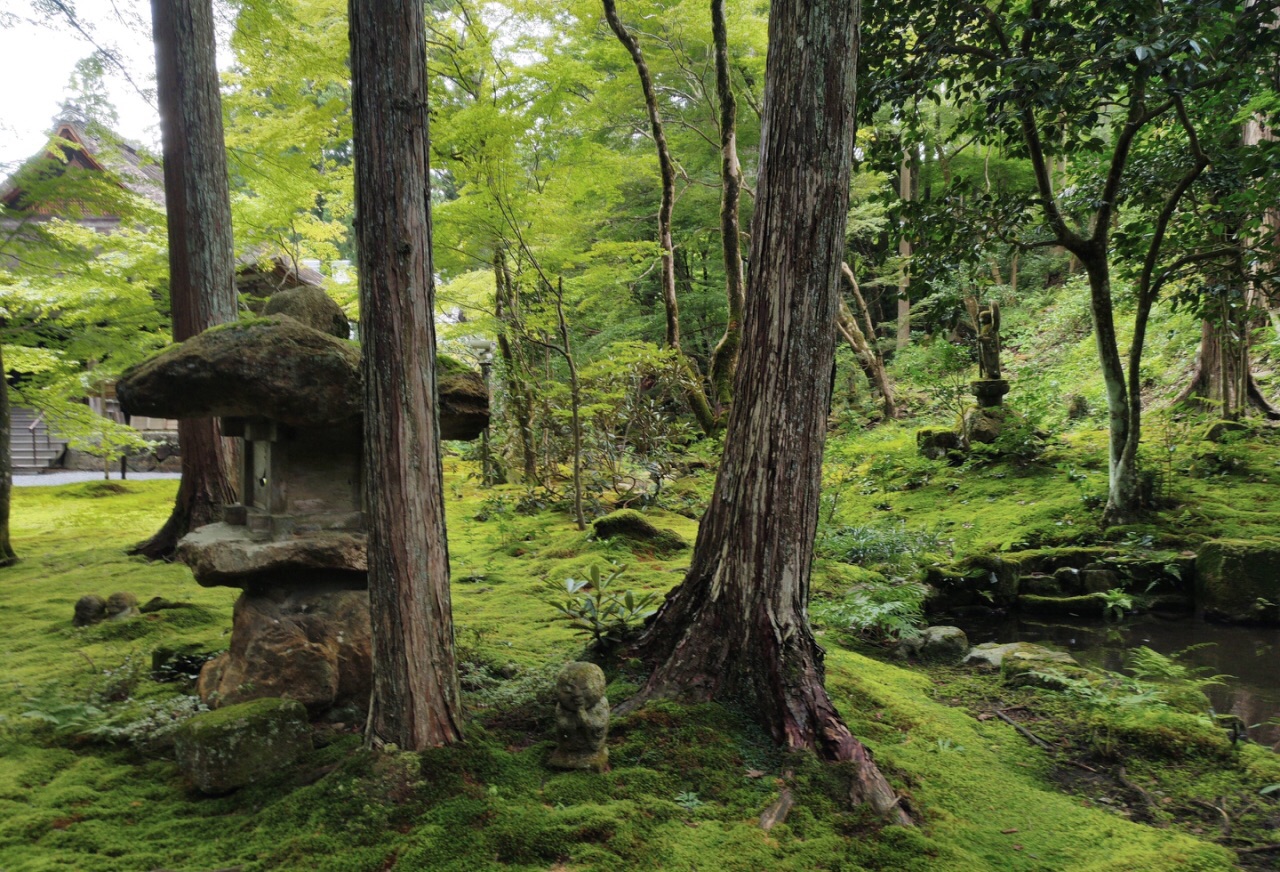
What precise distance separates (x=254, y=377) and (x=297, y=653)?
143 cm

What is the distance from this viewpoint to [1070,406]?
1320 centimetres

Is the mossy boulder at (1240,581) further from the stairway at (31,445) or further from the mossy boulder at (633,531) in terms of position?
the stairway at (31,445)

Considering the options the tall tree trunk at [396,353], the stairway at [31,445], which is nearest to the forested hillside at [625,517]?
the tall tree trunk at [396,353]

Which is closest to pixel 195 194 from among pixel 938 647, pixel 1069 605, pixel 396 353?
pixel 396 353

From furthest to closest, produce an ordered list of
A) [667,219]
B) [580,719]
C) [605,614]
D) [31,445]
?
1. [31,445]
2. [667,219]
3. [605,614]
4. [580,719]

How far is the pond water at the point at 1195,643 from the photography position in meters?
4.59

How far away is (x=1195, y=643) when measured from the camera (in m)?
5.77

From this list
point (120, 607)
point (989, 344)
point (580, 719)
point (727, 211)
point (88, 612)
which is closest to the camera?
point (580, 719)

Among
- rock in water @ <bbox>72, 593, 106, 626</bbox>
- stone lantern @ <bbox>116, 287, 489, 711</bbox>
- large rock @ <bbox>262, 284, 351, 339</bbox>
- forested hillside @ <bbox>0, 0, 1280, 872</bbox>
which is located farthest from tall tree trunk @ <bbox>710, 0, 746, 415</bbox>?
rock in water @ <bbox>72, 593, 106, 626</bbox>

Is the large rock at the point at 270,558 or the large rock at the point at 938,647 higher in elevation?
the large rock at the point at 270,558

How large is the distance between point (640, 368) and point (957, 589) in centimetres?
585

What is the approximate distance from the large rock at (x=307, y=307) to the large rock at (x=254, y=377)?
0.45 meters

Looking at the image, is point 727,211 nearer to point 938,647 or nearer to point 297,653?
point 938,647

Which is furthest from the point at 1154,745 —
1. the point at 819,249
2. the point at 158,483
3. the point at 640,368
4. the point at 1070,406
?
the point at 158,483
